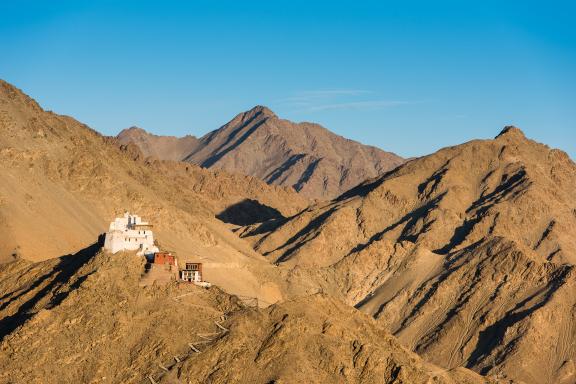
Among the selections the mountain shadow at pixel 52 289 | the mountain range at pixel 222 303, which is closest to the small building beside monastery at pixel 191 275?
the mountain range at pixel 222 303

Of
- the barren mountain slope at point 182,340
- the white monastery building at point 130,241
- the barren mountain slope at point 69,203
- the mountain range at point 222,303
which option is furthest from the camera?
the barren mountain slope at point 69,203

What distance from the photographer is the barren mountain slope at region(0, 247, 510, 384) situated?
74.2m

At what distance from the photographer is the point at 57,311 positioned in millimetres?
82312

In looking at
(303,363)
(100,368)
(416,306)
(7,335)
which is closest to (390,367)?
(303,363)

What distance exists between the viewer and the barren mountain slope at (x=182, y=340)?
243 ft

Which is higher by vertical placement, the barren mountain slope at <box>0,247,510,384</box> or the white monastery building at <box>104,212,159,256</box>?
the white monastery building at <box>104,212,159,256</box>

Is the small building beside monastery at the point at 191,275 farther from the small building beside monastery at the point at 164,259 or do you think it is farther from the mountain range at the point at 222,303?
the mountain range at the point at 222,303

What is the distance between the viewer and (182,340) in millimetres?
77625

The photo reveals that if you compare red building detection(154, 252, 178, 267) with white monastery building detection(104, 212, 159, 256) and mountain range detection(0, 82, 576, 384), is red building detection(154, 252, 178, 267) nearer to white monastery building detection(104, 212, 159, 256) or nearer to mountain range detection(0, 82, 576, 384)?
mountain range detection(0, 82, 576, 384)

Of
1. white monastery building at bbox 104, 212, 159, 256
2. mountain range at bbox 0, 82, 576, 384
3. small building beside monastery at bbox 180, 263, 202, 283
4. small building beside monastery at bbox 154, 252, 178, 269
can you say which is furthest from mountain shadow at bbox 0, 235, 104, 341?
small building beside monastery at bbox 180, 263, 202, 283

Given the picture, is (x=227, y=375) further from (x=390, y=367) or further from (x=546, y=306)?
(x=546, y=306)

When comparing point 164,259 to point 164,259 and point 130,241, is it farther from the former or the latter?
point 130,241

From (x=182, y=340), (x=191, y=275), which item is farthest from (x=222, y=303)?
(x=191, y=275)

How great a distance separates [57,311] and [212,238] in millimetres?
102018
